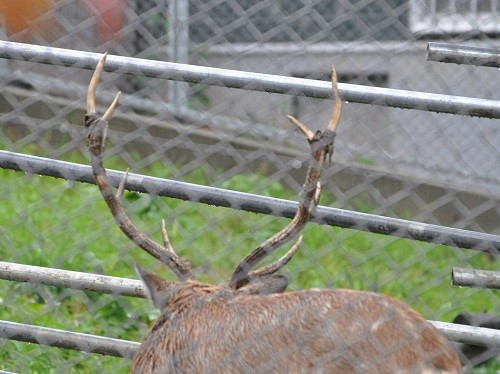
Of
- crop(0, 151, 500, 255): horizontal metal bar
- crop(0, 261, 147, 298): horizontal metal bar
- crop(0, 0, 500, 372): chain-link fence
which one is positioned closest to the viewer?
crop(0, 151, 500, 255): horizontal metal bar

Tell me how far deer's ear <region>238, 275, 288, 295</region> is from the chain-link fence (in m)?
0.78

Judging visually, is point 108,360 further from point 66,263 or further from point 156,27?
point 156,27

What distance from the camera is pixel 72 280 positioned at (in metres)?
3.31

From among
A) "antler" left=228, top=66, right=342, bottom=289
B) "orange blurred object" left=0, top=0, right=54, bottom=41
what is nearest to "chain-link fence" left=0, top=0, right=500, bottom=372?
"orange blurred object" left=0, top=0, right=54, bottom=41

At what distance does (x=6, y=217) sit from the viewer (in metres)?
5.57

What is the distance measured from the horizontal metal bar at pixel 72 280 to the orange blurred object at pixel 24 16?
2624mm

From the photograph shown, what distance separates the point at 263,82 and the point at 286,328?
0.83m

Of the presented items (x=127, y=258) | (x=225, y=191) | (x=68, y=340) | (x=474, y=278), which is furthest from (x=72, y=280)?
(x=127, y=258)

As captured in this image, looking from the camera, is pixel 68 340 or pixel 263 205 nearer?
pixel 263 205

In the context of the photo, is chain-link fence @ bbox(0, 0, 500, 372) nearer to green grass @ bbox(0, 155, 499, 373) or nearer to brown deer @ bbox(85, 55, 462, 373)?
green grass @ bbox(0, 155, 499, 373)

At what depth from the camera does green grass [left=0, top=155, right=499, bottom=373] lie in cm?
375

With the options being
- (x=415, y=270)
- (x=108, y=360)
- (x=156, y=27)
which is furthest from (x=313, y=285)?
(x=156, y=27)

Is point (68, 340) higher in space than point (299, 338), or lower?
lower

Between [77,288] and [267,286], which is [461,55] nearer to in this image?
[267,286]
